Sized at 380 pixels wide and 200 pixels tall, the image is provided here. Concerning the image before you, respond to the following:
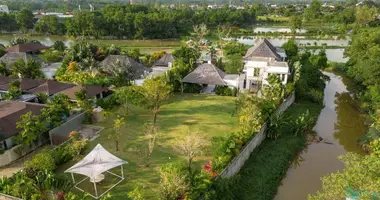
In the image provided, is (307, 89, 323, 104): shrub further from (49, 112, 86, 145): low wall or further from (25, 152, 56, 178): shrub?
(25, 152, 56, 178): shrub

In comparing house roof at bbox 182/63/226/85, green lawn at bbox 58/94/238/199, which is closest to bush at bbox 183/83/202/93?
house roof at bbox 182/63/226/85

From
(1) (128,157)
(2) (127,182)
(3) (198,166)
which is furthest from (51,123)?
(3) (198,166)

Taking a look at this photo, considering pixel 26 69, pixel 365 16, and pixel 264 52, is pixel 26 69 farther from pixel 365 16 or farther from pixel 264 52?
pixel 365 16

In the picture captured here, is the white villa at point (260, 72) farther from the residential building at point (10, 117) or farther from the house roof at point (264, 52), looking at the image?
the residential building at point (10, 117)

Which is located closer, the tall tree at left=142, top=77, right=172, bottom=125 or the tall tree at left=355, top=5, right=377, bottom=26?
the tall tree at left=142, top=77, right=172, bottom=125

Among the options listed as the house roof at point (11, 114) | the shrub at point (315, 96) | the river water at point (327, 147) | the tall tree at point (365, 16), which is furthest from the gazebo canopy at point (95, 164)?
the tall tree at point (365, 16)

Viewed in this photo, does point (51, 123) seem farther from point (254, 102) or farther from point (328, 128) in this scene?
point (328, 128)
